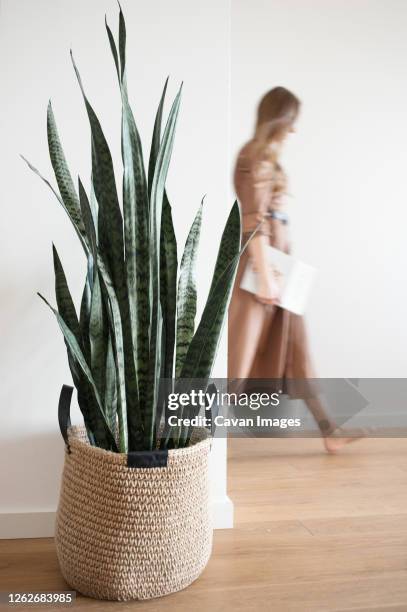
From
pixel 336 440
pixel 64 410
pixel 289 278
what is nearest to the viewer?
pixel 64 410

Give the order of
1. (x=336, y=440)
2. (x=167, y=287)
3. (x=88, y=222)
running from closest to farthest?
(x=88, y=222) → (x=167, y=287) → (x=336, y=440)

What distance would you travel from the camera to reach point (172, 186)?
159 cm

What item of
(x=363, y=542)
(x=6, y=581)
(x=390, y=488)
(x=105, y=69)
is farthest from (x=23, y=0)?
(x=390, y=488)

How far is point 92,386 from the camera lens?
1.25 meters

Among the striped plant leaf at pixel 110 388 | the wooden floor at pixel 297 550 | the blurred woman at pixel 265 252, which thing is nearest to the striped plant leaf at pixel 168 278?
the striped plant leaf at pixel 110 388

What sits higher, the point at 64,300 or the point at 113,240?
the point at 113,240

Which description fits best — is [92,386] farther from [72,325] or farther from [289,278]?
[289,278]

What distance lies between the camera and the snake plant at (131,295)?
1.20m

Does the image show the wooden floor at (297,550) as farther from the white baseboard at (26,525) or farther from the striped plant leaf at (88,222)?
the striped plant leaf at (88,222)

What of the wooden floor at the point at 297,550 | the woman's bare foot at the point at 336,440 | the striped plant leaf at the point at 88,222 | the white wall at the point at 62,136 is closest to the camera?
the striped plant leaf at the point at 88,222

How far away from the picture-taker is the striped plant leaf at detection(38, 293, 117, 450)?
1.20 meters

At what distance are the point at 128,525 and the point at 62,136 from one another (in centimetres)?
86

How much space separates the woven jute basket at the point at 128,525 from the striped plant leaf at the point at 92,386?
0.06 meters

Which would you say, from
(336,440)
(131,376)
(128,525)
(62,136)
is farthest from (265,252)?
(128,525)
